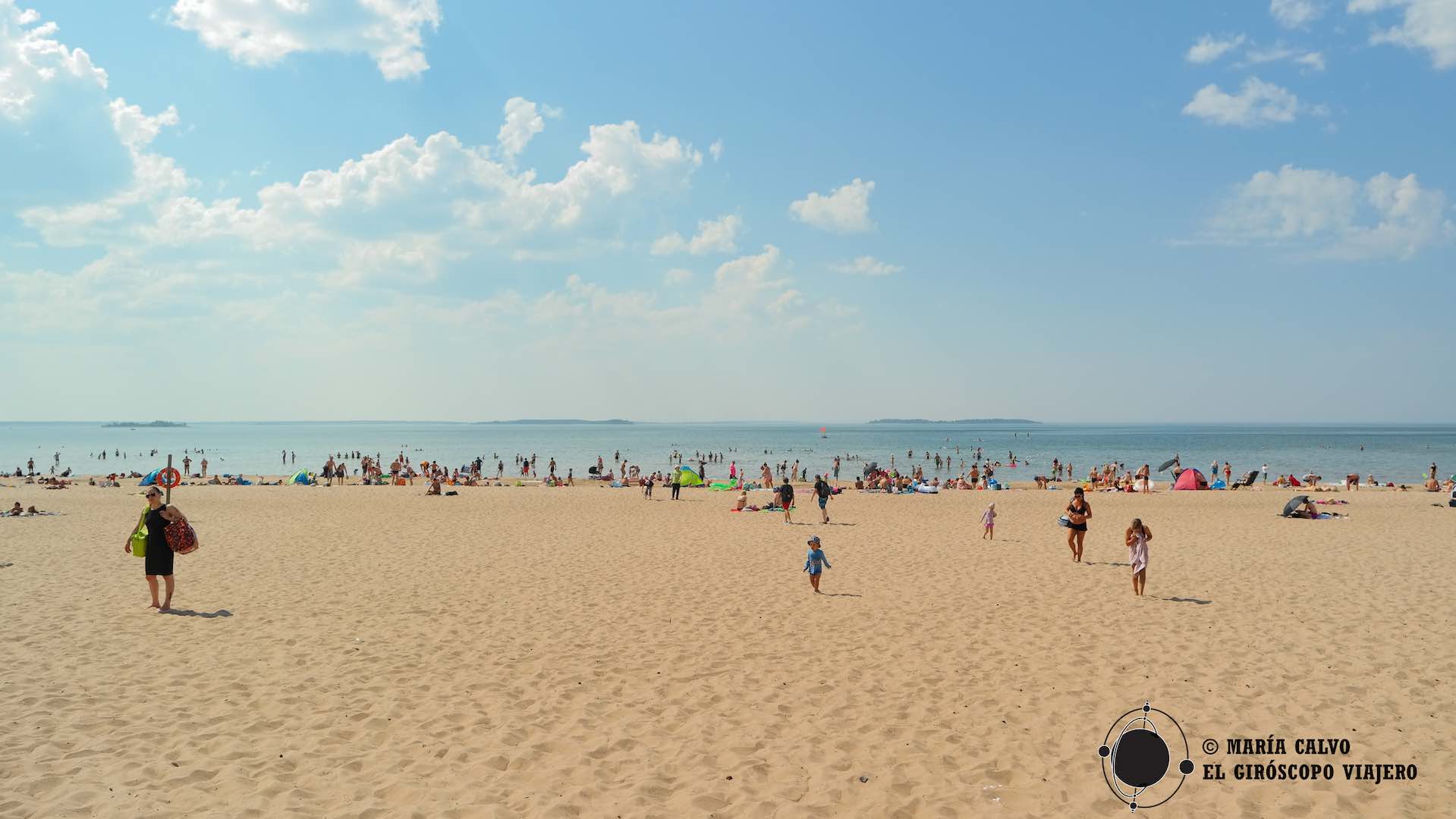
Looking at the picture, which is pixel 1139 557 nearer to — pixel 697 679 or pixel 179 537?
pixel 697 679

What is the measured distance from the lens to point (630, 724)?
7125 mm

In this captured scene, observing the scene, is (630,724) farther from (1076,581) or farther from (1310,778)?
(1076,581)

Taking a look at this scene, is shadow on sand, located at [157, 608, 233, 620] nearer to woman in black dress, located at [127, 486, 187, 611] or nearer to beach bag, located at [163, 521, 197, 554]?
woman in black dress, located at [127, 486, 187, 611]


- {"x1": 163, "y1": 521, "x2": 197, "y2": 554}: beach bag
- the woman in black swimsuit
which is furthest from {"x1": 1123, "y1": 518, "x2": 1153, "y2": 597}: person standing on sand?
{"x1": 163, "y1": 521, "x2": 197, "y2": 554}: beach bag

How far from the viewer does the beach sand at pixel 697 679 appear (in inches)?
230

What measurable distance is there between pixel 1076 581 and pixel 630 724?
9.93 metres

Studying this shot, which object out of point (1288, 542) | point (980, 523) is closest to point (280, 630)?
point (980, 523)

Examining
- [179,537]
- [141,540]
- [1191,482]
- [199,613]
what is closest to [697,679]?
[199,613]

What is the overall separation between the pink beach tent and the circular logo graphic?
3603 centimetres

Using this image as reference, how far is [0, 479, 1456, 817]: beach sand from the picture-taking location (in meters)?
5.84

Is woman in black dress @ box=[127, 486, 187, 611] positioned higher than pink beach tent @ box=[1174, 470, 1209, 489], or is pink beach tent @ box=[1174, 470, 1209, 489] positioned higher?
woman in black dress @ box=[127, 486, 187, 611]

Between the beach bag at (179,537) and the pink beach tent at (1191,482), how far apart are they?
41.0 metres


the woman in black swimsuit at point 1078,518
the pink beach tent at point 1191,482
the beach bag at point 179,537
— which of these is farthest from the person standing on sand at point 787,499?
the pink beach tent at point 1191,482

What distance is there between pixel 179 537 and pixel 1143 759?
1256cm
